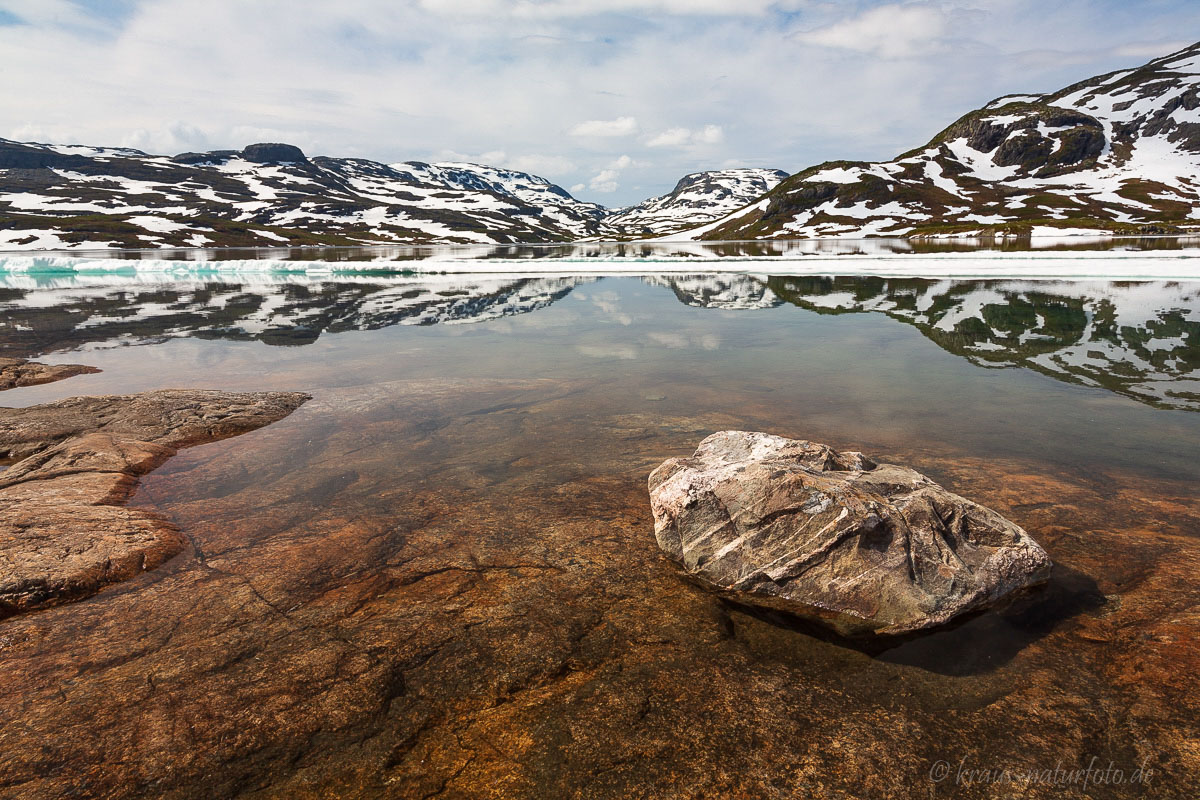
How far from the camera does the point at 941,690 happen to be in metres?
5.34

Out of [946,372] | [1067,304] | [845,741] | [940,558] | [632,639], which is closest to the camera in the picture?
[845,741]

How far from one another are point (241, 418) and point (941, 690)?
1452cm

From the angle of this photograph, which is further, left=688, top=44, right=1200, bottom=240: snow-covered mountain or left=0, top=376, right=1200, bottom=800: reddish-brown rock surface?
left=688, top=44, right=1200, bottom=240: snow-covered mountain

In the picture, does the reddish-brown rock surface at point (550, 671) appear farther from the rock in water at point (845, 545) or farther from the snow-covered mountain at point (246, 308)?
the snow-covered mountain at point (246, 308)

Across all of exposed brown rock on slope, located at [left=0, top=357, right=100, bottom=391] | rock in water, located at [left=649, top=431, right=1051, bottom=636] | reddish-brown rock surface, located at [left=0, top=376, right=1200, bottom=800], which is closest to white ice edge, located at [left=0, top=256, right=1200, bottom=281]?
exposed brown rock on slope, located at [left=0, top=357, right=100, bottom=391]

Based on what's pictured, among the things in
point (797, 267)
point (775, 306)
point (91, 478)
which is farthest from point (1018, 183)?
point (91, 478)

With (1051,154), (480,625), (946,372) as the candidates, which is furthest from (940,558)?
(1051,154)

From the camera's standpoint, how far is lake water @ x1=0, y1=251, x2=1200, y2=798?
14.9 ft

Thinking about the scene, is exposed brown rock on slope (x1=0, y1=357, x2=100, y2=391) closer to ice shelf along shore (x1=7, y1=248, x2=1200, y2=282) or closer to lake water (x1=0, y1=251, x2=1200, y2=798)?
lake water (x1=0, y1=251, x2=1200, y2=798)

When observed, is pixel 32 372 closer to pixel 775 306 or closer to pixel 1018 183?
pixel 775 306

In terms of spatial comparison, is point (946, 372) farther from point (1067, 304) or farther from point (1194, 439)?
point (1067, 304)

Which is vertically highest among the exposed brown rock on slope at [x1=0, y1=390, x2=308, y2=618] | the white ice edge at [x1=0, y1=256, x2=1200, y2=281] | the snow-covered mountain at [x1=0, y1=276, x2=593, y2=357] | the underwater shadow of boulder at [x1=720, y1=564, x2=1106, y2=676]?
the white ice edge at [x1=0, y1=256, x2=1200, y2=281]

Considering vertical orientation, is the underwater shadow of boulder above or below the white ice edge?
below

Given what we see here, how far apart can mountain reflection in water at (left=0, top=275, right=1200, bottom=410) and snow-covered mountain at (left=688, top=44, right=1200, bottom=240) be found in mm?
86948
